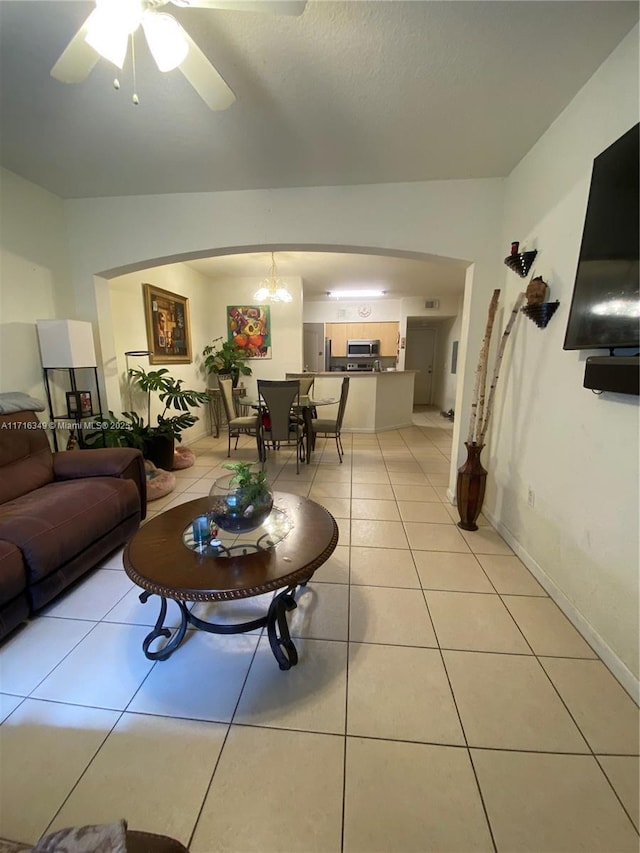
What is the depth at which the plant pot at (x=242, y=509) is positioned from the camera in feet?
4.93

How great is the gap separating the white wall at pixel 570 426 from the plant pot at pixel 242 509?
1498 mm

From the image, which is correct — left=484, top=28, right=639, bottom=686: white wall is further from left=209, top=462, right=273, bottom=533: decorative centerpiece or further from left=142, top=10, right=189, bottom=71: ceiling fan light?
left=142, top=10, right=189, bottom=71: ceiling fan light

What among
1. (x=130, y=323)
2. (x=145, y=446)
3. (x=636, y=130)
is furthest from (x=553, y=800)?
(x=130, y=323)

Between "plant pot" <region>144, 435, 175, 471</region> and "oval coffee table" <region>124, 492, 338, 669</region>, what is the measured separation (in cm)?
213

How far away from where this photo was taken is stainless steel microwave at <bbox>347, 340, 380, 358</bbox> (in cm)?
718

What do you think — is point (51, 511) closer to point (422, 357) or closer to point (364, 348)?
point (364, 348)

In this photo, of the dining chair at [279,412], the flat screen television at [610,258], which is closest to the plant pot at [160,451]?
the dining chair at [279,412]

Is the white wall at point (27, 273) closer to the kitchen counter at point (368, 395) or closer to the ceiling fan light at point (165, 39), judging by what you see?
the ceiling fan light at point (165, 39)

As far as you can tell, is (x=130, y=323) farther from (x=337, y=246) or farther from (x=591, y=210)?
(x=591, y=210)

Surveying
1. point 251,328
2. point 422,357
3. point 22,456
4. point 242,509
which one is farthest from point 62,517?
point 422,357

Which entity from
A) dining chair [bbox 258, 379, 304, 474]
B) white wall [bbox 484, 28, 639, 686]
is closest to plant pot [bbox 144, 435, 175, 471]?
dining chair [bbox 258, 379, 304, 474]

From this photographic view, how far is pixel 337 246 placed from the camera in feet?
8.78

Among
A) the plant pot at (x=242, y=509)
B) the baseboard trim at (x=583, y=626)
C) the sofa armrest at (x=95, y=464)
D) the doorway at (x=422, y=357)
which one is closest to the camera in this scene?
the baseboard trim at (x=583, y=626)

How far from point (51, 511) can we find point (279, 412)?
7.11 feet
